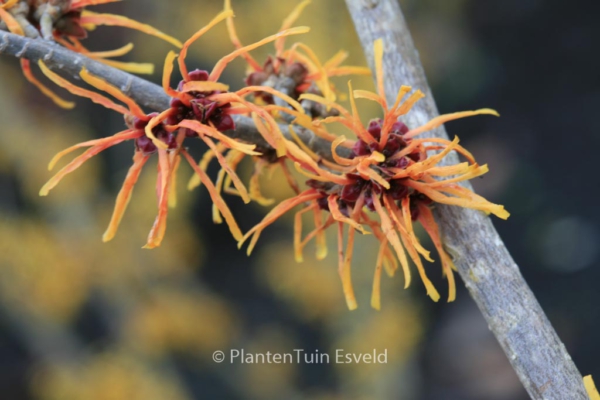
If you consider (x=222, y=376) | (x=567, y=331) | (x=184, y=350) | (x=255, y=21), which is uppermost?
(x=255, y=21)

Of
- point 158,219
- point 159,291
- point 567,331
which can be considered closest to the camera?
point 158,219

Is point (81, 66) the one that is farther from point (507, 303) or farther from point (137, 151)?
point (507, 303)

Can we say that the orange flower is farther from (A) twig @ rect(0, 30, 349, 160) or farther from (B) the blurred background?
(B) the blurred background

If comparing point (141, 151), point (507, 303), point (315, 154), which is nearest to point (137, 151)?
point (141, 151)

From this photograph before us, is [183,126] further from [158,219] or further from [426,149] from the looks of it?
[426,149]

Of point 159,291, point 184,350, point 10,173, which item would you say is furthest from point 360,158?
point 10,173

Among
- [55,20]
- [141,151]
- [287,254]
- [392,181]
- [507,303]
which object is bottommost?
[287,254]

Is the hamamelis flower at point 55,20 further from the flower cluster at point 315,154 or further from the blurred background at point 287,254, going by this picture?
the blurred background at point 287,254

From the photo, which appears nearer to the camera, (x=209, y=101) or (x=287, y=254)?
(x=209, y=101)
